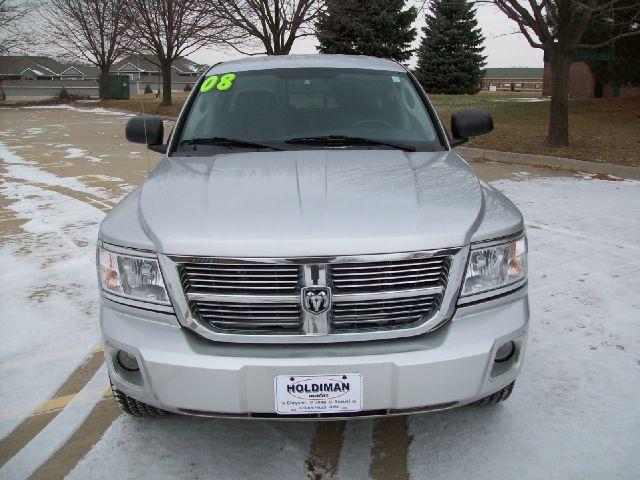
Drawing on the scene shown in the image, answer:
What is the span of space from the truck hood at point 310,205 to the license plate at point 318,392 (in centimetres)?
44

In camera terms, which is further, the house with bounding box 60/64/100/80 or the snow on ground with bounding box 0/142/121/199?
the house with bounding box 60/64/100/80

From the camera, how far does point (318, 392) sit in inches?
84.3

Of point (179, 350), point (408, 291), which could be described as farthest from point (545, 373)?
point (179, 350)

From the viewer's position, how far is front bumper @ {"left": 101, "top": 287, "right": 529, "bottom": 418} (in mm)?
2121

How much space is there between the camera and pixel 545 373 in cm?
321

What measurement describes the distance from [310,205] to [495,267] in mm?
769

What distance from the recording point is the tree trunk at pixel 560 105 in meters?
12.4

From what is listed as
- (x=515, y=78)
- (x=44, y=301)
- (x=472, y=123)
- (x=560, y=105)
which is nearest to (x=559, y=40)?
(x=560, y=105)

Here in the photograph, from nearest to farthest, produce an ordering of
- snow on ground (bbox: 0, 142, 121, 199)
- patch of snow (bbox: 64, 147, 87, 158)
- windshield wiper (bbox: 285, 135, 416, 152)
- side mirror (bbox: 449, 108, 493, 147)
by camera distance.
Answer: windshield wiper (bbox: 285, 135, 416, 152), side mirror (bbox: 449, 108, 493, 147), snow on ground (bbox: 0, 142, 121, 199), patch of snow (bbox: 64, 147, 87, 158)

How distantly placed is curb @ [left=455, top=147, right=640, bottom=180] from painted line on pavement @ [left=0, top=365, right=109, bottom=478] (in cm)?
881

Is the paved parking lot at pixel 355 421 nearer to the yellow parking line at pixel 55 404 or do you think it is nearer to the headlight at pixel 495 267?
the yellow parking line at pixel 55 404

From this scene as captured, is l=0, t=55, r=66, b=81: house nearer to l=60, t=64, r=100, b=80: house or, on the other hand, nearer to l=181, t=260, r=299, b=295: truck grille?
l=60, t=64, r=100, b=80: house

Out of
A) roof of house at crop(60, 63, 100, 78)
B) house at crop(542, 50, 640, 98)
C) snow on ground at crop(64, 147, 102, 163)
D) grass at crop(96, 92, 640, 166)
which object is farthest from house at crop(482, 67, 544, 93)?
snow on ground at crop(64, 147, 102, 163)

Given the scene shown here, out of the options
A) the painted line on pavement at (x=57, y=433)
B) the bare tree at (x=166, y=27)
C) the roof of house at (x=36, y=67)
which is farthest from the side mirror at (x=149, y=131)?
the roof of house at (x=36, y=67)
